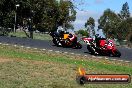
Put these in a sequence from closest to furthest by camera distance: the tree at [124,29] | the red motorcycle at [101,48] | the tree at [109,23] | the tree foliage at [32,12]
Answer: the red motorcycle at [101,48]
the tree foliage at [32,12]
the tree at [124,29]
the tree at [109,23]

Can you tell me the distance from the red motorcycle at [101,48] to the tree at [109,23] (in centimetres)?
9085

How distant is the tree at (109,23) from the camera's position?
121 metres

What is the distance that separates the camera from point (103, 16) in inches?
5620

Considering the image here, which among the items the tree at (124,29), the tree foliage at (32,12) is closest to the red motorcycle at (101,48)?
the tree foliage at (32,12)

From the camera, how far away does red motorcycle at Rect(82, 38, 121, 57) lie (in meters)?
27.3

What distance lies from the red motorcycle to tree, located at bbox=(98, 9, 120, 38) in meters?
90.8

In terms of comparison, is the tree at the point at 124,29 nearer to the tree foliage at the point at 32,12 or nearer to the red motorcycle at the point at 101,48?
the tree foliage at the point at 32,12

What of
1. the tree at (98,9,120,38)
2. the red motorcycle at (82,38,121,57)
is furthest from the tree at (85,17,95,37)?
the red motorcycle at (82,38,121,57)

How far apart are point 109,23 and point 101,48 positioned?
10633cm

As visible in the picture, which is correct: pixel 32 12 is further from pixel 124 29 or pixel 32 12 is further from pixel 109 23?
pixel 109 23

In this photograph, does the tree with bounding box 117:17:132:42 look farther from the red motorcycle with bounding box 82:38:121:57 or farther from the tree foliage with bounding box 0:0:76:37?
the red motorcycle with bounding box 82:38:121:57

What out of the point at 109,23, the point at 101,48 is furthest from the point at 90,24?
the point at 101,48

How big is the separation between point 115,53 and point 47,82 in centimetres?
1768

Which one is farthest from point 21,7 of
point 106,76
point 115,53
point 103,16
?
point 103,16
